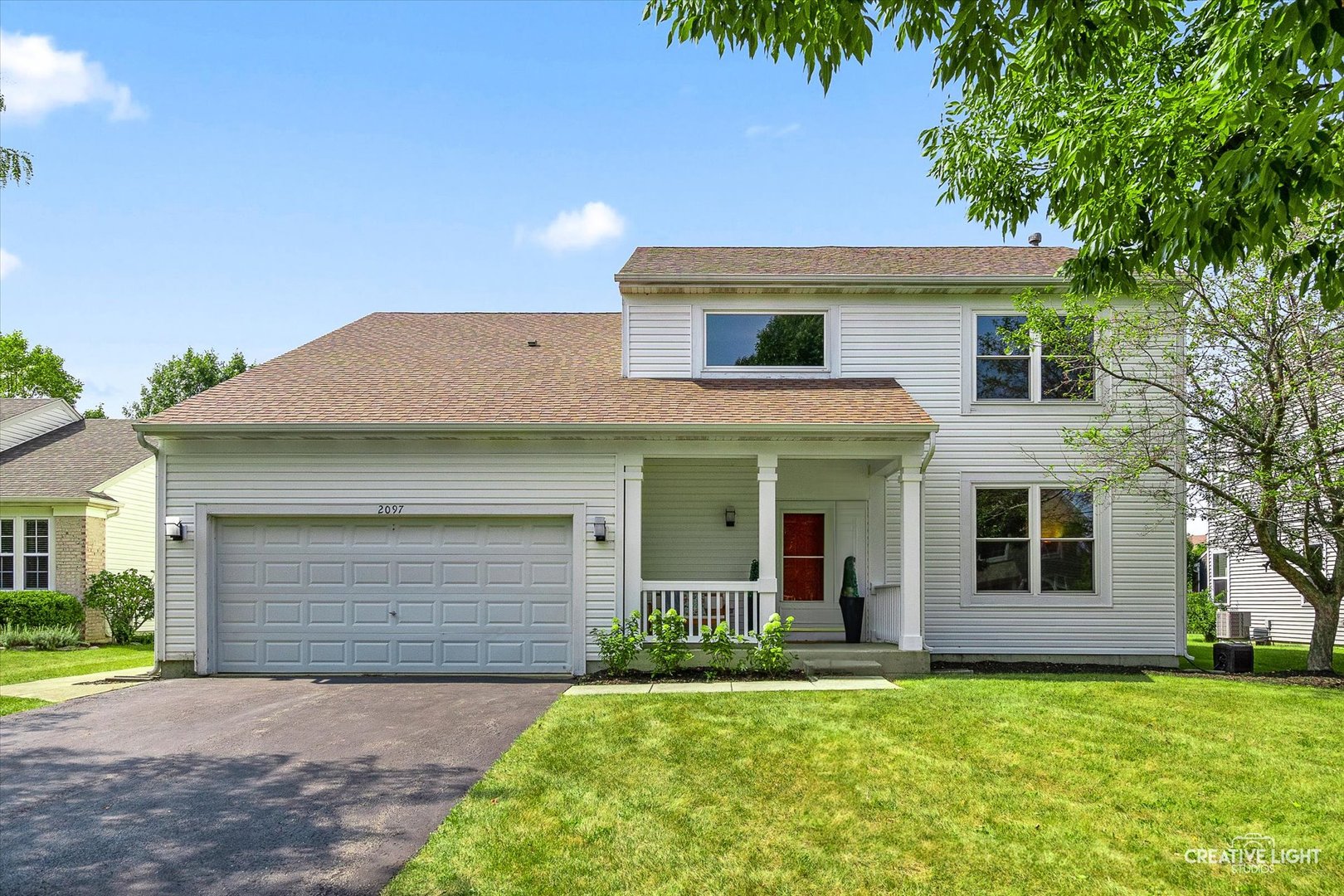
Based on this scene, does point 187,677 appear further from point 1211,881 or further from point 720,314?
point 1211,881

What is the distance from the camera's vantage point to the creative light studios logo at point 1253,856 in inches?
196

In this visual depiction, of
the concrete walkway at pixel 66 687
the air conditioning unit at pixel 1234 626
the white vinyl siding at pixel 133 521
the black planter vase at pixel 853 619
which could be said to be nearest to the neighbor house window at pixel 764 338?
the black planter vase at pixel 853 619

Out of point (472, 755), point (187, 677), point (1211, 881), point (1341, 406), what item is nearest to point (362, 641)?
point (187, 677)

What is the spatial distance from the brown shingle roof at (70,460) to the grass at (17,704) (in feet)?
28.1

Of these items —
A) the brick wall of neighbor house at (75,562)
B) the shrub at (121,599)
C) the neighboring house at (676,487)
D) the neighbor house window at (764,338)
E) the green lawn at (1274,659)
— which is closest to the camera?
the neighboring house at (676,487)

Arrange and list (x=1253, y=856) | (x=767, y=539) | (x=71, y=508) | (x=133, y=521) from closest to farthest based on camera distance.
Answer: (x=1253, y=856), (x=767, y=539), (x=71, y=508), (x=133, y=521)

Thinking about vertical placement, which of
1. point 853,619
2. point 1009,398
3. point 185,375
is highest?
point 185,375

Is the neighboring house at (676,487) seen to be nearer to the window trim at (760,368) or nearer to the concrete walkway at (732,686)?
the window trim at (760,368)

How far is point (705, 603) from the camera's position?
12297 mm

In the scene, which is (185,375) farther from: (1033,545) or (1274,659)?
(1274,659)

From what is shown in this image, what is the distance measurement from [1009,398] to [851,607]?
392 cm

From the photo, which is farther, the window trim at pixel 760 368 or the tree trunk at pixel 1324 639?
the window trim at pixel 760 368

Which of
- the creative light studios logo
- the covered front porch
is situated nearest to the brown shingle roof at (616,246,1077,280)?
the covered front porch

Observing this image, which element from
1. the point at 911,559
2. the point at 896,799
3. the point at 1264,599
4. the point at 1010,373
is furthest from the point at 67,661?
the point at 1264,599
